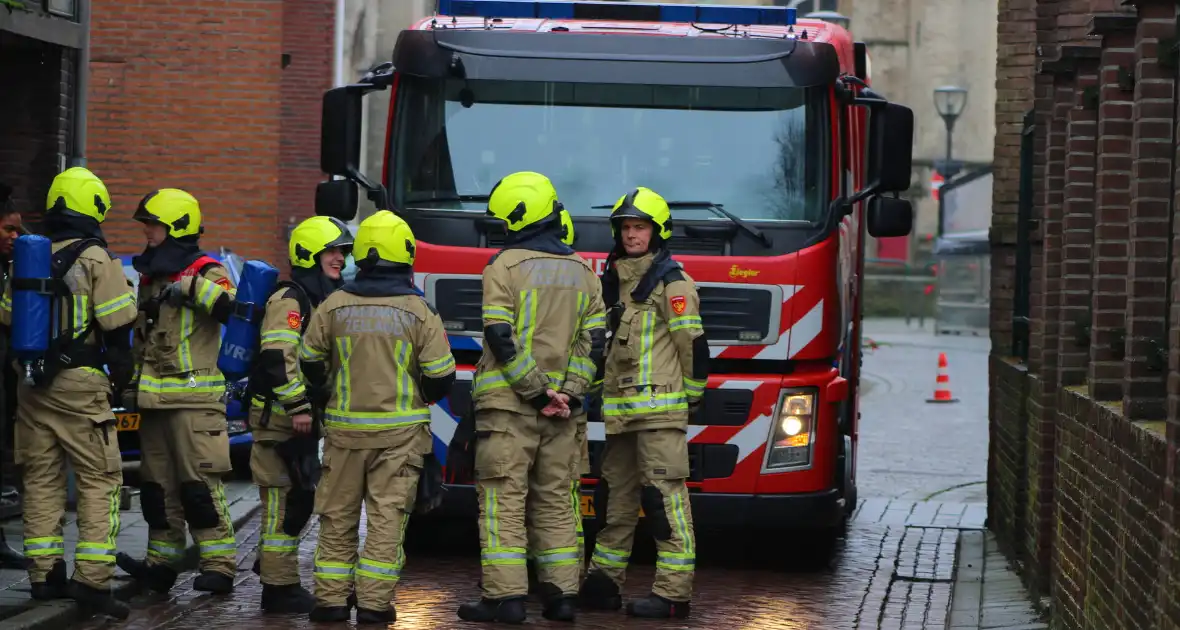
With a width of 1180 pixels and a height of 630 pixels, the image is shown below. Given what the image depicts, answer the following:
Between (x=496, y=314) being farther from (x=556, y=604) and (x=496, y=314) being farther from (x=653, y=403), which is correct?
(x=556, y=604)

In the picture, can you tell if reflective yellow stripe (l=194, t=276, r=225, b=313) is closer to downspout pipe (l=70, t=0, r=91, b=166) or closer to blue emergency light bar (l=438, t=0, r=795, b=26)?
blue emergency light bar (l=438, t=0, r=795, b=26)

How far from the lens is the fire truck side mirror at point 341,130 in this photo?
1016cm

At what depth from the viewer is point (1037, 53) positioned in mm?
11328

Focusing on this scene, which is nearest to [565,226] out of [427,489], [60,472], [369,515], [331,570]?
[427,489]

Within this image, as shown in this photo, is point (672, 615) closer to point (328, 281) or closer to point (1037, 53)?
point (328, 281)

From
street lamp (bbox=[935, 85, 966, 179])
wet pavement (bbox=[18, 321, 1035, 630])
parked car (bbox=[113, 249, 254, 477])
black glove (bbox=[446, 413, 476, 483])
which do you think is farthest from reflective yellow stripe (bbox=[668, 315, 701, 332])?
street lamp (bbox=[935, 85, 966, 179])

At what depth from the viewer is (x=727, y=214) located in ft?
33.3

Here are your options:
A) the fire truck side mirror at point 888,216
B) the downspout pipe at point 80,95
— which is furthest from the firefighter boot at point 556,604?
the downspout pipe at point 80,95

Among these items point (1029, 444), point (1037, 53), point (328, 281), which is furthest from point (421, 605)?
point (1037, 53)

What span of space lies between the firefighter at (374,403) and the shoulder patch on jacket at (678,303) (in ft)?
3.56

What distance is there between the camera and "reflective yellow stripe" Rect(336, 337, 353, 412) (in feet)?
27.7

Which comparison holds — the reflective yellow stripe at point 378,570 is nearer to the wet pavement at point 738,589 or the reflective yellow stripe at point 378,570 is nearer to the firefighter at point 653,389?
the wet pavement at point 738,589

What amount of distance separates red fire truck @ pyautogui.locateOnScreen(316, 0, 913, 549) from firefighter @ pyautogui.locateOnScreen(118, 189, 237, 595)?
1403 mm

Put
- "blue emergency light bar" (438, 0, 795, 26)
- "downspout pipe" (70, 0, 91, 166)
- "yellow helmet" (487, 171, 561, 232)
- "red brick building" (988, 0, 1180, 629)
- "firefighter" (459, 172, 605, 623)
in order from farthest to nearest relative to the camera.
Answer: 1. "downspout pipe" (70, 0, 91, 166)
2. "blue emergency light bar" (438, 0, 795, 26)
3. "yellow helmet" (487, 171, 561, 232)
4. "firefighter" (459, 172, 605, 623)
5. "red brick building" (988, 0, 1180, 629)
